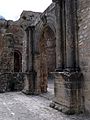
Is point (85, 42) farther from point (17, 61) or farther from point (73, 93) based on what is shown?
point (17, 61)

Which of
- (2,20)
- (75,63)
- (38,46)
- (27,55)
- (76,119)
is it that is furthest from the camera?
(2,20)

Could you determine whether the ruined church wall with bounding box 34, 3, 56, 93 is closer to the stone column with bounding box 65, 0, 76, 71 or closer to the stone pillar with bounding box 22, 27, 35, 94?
the stone pillar with bounding box 22, 27, 35, 94

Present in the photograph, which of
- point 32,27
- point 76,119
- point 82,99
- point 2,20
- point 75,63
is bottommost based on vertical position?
point 76,119

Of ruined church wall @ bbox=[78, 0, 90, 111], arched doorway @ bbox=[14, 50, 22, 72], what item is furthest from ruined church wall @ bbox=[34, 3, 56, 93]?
arched doorway @ bbox=[14, 50, 22, 72]

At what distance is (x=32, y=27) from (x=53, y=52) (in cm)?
1181

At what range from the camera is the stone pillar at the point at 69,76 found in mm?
7230

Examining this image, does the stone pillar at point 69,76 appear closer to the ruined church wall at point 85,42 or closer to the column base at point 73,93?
the column base at point 73,93

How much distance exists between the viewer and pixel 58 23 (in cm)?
862

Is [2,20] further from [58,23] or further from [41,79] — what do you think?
[58,23]

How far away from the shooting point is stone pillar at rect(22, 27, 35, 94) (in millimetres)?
12773

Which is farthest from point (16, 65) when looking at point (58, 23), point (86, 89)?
point (86, 89)

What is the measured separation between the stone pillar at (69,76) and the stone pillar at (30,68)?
438 cm

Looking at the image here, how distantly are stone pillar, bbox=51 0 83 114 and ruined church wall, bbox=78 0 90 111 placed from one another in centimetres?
22

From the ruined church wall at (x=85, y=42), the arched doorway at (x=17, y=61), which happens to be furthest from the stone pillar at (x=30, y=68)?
the arched doorway at (x=17, y=61)
